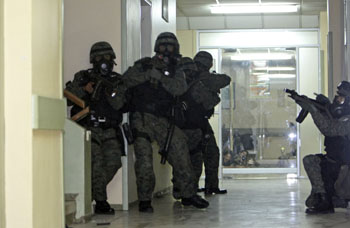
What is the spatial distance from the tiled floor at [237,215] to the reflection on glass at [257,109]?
4341 millimetres

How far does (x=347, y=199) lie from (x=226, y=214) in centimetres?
139

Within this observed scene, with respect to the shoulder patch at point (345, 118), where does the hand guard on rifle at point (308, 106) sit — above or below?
above

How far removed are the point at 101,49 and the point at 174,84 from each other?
876 millimetres

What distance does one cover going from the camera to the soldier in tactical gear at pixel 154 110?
7.43m

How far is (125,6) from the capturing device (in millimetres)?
7719

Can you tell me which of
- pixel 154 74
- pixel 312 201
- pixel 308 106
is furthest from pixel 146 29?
pixel 312 201

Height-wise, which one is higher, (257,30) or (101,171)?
(257,30)

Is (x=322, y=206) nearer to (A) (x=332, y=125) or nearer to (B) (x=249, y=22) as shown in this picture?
(A) (x=332, y=125)

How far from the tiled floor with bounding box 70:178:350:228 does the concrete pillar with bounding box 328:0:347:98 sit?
166cm

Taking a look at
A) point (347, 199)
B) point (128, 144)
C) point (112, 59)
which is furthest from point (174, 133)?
point (347, 199)

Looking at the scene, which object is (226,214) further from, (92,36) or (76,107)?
(92,36)

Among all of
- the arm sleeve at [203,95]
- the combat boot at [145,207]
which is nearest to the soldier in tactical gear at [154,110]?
the combat boot at [145,207]

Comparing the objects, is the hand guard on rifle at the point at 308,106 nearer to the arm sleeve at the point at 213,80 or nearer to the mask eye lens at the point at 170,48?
the mask eye lens at the point at 170,48

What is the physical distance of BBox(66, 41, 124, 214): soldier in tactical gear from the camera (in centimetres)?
724
